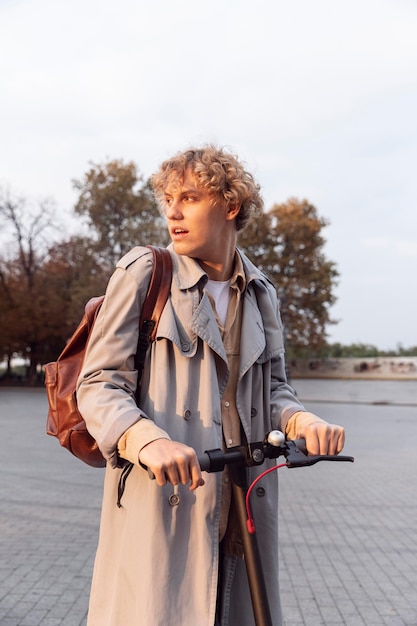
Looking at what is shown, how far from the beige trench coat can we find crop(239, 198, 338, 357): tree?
139 feet

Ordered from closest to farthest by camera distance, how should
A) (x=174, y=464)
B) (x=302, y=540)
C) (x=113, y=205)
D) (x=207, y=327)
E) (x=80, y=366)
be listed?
(x=174, y=464) < (x=207, y=327) < (x=80, y=366) < (x=302, y=540) < (x=113, y=205)

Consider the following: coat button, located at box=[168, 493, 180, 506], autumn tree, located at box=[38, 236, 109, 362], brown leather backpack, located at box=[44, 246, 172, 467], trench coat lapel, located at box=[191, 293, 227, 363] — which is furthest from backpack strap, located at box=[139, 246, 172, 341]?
autumn tree, located at box=[38, 236, 109, 362]

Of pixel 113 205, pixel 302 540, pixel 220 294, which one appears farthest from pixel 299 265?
pixel 220 294

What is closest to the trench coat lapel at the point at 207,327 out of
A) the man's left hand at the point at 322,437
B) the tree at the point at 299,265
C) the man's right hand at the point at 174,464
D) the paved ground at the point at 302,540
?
the man's left hand at the point at 322,437

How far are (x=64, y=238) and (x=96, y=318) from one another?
43.5 m

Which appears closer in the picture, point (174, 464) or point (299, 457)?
point (174, 464)

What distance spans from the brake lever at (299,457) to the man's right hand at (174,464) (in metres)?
0.26

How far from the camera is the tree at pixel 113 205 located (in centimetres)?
4194

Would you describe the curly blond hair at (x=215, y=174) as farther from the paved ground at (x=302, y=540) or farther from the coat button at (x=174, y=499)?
the paved ground at (x=302, y=540)

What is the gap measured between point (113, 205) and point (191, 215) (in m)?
40.8

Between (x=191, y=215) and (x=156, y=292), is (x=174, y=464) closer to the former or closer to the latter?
(x=156, y=292)

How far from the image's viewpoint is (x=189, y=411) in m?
2.21

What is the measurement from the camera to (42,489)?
370 inches

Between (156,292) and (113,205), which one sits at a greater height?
(113,205)
